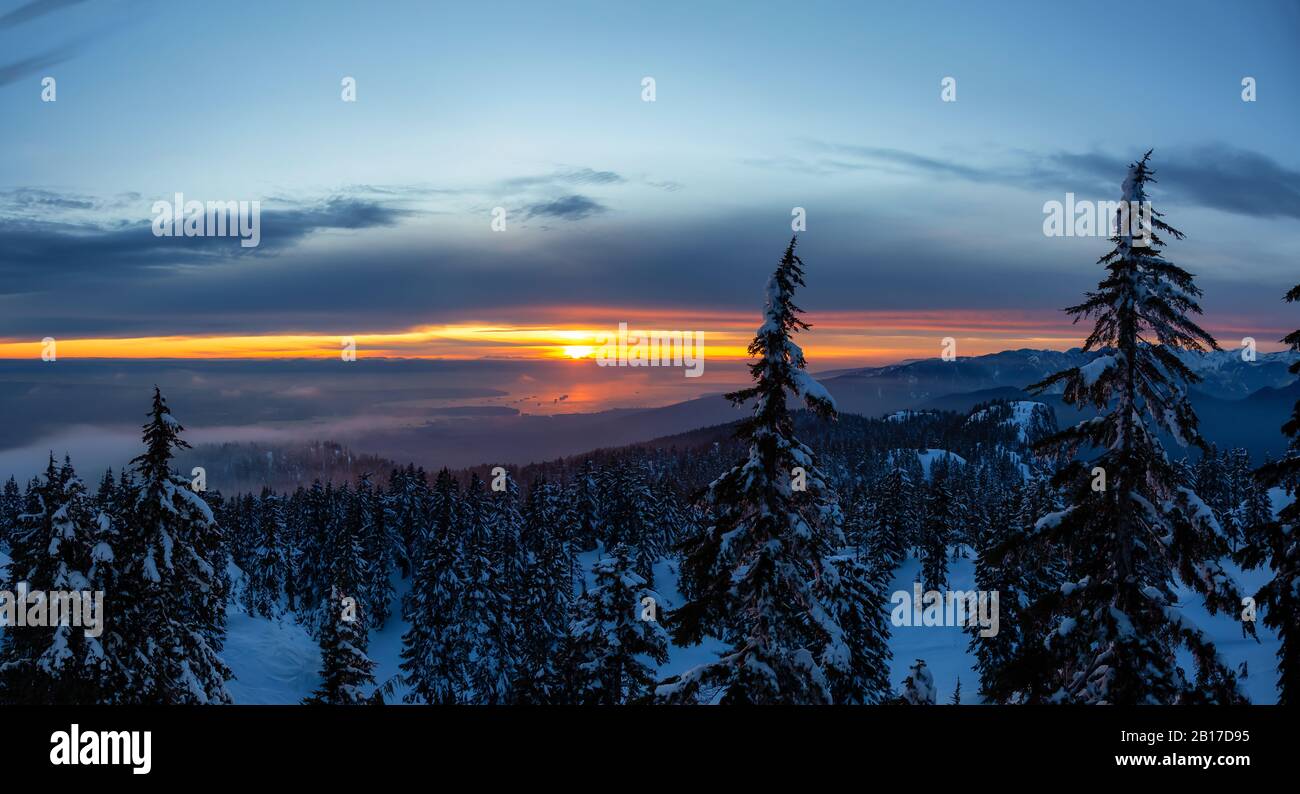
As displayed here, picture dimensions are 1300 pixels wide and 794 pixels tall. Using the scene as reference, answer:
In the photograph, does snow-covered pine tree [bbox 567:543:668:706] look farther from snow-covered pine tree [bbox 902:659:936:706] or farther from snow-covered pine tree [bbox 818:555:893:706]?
snow-covered pine tree [bbox 818:555:893:706]

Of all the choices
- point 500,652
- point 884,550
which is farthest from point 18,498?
point 884,550

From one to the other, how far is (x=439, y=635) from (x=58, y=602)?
123ft

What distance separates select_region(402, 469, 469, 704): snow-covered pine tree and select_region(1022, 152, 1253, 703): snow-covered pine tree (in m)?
48.2

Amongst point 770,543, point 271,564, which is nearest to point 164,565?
point 770,543

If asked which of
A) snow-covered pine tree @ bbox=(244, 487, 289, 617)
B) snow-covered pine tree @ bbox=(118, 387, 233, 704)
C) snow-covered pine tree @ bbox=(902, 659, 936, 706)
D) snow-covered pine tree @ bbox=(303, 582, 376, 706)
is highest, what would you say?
snow-covered pine tree @ bbox=(118, 387, 233, 704)

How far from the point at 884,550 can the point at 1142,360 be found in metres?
70.2

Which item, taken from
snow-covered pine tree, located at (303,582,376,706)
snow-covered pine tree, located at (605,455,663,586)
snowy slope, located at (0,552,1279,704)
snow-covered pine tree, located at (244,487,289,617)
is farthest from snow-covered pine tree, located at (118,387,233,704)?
snow-covered pine tree, located at (244,487,289,617)

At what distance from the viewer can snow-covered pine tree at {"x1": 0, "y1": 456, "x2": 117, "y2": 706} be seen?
1923 cm

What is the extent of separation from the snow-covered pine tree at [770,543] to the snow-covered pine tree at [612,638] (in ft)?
40.2

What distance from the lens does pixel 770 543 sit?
13.0 m

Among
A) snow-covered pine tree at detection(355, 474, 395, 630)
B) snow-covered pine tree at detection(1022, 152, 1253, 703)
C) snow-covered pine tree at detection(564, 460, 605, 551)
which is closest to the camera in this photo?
snow-covered pine tree at detection(1022, 152, 1253, 703)

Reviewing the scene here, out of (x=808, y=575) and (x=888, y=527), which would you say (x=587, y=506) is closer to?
(x=888, y=527)

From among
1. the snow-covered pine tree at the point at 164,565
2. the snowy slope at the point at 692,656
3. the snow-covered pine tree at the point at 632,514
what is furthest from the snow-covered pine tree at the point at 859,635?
the snow-covered pine tree at the point at 632,514

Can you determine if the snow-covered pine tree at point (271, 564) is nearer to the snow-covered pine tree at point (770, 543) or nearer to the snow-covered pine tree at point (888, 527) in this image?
the snow-covered pine tree at point (888, 527)
